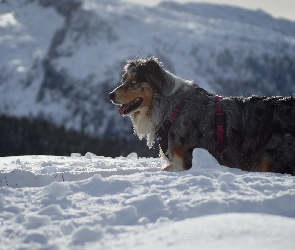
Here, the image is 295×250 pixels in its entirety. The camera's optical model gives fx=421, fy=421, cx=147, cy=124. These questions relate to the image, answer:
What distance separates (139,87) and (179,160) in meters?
1.60

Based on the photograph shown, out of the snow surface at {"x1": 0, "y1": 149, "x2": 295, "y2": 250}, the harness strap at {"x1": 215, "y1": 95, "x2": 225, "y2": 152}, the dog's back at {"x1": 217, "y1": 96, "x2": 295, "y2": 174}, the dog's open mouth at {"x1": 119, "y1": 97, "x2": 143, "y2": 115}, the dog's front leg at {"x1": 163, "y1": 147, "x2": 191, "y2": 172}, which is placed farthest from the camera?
the dog's open mouth at {"x1": 119, "y1": 97, "x2": 143, "y2": 115}

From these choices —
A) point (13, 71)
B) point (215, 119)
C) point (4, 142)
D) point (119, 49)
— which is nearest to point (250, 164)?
point (215, 119)

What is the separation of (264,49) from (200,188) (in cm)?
20403

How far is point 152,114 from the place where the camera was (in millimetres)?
8258

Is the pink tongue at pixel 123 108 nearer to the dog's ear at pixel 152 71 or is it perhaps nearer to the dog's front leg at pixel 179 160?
the dog's ear at pixel 152 71

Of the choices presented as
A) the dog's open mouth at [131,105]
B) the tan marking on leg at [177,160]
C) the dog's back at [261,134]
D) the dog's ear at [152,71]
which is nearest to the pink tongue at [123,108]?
the dog's open mouth at [131,105]

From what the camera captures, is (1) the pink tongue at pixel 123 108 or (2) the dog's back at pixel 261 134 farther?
(1) the pink tongue at pixel 123 108

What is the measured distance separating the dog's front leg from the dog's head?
1150 mm

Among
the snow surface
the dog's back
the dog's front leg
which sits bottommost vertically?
the snow surface

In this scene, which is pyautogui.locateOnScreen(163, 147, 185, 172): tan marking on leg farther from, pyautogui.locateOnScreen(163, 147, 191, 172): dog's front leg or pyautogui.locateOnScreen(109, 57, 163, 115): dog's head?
pyautogui.locateOnScreen(109, 57, 163, 115): dog's head

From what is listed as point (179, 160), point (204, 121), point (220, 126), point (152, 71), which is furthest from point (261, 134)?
point (152, 71)

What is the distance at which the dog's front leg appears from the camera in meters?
7.67

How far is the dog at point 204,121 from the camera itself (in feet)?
23.8

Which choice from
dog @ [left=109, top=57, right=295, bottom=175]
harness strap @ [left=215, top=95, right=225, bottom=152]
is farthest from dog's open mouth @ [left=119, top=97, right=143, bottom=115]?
harness strap @ [left=215, top=95, right=225, bottom=152]
